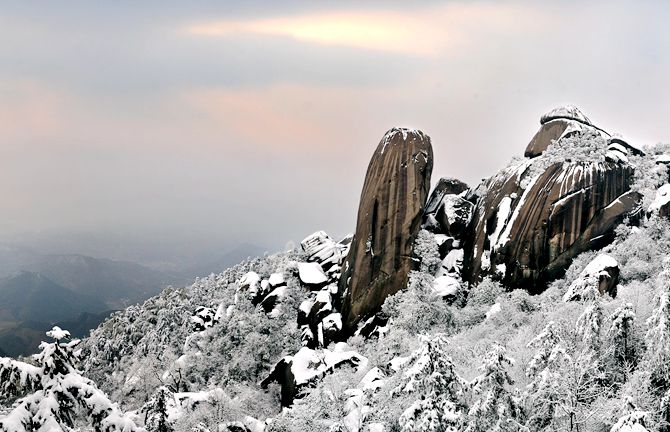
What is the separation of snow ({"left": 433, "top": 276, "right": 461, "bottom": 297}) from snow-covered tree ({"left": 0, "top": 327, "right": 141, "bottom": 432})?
57.6 metres

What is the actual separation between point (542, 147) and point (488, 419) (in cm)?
6122

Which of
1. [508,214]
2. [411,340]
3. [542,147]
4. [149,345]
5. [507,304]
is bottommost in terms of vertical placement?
[149,345]

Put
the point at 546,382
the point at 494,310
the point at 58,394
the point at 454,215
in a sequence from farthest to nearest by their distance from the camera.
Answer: the point at 454,215 → the point at 494,310 → the point at 546,382 → the point at 58,394

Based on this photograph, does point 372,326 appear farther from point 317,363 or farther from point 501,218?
point 501,218

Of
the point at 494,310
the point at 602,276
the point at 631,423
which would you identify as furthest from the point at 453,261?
the point at 631,423

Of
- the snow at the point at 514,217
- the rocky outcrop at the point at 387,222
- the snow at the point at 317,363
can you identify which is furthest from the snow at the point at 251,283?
the snow at the point at 514,217

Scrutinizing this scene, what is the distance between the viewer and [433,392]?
67.4ft

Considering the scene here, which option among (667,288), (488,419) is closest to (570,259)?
(667,288)

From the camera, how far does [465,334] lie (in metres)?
52.1

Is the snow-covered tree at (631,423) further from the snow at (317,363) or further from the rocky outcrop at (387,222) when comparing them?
the rocky outcrop at (387,222)

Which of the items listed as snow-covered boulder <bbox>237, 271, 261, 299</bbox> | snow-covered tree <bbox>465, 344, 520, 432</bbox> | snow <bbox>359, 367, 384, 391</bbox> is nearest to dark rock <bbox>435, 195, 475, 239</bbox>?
snow-covered boulder <bbox>237, 271, 261, 299</bbox>

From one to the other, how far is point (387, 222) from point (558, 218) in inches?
874

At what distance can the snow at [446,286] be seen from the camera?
2540 inches

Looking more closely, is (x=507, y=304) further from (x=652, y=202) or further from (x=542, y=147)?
(x=542, y=147)
